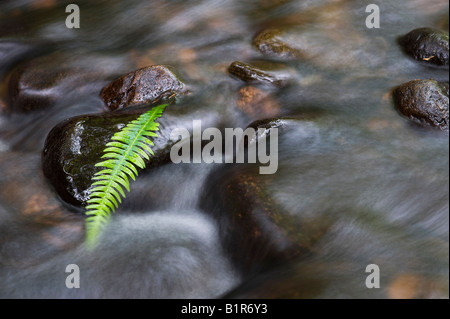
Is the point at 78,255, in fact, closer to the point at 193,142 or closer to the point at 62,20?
the point at 193,142

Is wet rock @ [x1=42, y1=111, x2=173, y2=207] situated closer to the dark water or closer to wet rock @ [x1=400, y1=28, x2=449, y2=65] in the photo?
the dark water

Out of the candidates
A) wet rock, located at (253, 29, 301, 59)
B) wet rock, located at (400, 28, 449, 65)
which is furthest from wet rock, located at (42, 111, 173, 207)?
wet rock, located at (400, 28, 449, 65)

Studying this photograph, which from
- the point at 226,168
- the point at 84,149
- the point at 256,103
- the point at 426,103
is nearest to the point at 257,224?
the point at 226,168

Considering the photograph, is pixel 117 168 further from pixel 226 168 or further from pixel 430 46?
pixel 430 46

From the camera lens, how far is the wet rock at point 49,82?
18.2 ft

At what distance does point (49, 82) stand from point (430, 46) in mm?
5214

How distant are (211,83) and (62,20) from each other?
285 centimetres

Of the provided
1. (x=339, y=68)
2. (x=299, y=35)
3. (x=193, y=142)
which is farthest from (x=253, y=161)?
(x=299, y=35)

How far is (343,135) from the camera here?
501cm

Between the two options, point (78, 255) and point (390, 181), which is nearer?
point (78, 255)

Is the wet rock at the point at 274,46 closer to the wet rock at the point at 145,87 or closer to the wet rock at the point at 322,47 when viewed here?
the wet rock at the point at 322,47

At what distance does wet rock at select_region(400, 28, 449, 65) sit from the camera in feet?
19.8

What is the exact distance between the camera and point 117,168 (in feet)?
14.0

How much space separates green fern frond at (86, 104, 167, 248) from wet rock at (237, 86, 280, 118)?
1.21 m
